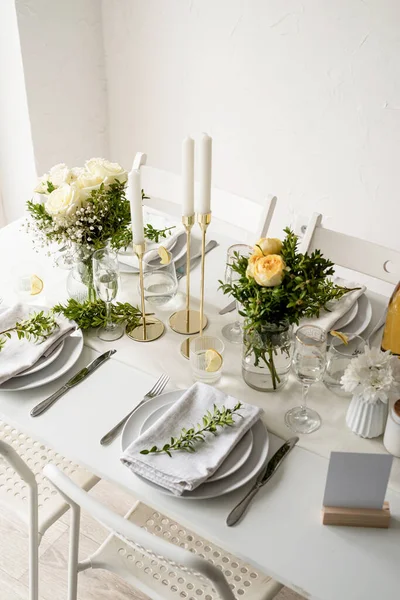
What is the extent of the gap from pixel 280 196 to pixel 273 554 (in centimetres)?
189

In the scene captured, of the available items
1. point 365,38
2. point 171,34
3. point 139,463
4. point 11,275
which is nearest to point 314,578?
point 139,463

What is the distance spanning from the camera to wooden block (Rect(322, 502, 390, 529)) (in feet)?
3.43

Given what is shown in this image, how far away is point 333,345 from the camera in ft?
4.53

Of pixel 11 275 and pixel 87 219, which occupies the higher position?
pixel 87 219

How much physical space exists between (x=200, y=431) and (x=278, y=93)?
5.56ft

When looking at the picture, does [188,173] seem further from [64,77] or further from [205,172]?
[64,77]

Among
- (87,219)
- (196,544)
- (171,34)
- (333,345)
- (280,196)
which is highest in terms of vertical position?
(171,34)

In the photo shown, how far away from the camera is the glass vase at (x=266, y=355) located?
1216 mm

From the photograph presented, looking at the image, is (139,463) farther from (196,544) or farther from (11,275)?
(11,275)

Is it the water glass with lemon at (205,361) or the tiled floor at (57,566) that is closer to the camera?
the water glass with lemon at (205,361)

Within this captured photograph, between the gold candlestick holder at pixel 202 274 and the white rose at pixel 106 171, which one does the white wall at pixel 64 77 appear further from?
the gold candlestick holder at pixel 202 274

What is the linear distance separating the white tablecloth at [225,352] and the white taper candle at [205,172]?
35 cm

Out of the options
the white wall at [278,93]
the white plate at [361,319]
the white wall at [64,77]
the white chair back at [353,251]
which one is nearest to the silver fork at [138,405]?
the white plate at [361,319]

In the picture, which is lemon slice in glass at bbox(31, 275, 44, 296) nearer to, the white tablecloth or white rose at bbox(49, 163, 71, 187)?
the white tablecloth
